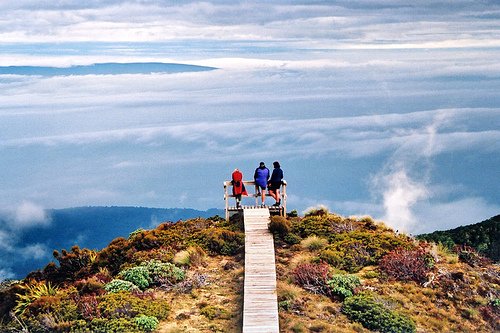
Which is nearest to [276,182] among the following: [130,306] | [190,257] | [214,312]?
[190,257]

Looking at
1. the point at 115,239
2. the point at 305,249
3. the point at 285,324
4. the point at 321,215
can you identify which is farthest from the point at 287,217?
the point at 285,324

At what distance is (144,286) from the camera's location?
→ 2730cm

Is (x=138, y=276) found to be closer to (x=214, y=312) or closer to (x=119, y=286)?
(x=119, y=286)

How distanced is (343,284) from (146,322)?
7733 mm

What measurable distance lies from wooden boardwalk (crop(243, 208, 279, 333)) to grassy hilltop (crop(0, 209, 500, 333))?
1.67 feet

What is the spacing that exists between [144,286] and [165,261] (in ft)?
7.24

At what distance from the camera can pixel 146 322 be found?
23.9 metres

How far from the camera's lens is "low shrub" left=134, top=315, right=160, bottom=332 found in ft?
77.9

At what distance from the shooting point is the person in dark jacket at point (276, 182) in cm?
3384

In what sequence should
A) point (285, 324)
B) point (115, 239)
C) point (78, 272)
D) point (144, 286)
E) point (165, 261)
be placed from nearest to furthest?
point (285, 324)
point (144, 286)
point (165, 261)
point (78, 272)
point (115, 239)

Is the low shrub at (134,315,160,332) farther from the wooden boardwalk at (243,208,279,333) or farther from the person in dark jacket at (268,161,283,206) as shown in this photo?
the person in dark jacket at (268,161,283,206)

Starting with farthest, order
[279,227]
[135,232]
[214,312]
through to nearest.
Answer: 1. [135,232]
2. [279,227]
3. [214,312]

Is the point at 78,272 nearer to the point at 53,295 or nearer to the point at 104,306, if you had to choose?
the point at 53,295

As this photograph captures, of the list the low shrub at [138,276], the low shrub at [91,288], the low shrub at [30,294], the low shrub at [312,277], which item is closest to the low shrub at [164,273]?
the low shrub at [138,276]
